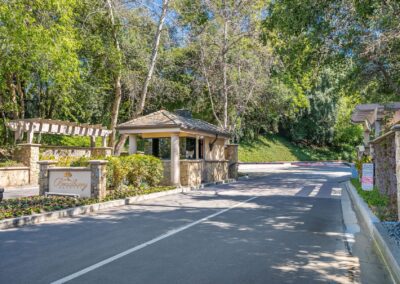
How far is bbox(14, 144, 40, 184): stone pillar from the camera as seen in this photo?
19.1m

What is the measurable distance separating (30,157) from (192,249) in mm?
15445

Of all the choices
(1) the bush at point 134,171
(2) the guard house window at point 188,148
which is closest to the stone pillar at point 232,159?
(2) the guard house window at point 188,148

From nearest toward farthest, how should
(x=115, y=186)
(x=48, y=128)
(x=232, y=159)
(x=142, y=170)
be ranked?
(x=115, y=186), (x=142, y=170), (x=48, y=128), (x=232, y=159)

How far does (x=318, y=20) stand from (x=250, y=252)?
319 inches

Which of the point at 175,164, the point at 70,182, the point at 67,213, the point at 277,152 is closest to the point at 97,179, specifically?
the point at 70,182

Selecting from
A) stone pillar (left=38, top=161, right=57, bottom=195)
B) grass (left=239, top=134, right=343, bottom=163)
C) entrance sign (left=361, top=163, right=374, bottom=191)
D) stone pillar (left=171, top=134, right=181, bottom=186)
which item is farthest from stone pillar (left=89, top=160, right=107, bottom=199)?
grass (left=239, top=134, right=343, bottom=163)

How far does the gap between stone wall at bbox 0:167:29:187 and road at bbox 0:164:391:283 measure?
976 centimetres

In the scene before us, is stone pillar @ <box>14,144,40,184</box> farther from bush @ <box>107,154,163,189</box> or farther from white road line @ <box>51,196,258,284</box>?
white road line @ <box>51,196,258,284</box>

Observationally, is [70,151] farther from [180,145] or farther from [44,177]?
[44,177]

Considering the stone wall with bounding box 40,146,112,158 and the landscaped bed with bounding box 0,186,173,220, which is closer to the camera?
the landscaped bed with bounding box 0,186,173,220

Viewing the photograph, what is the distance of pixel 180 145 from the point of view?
20172 mm

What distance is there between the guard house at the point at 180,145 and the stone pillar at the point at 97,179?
5.48 metres

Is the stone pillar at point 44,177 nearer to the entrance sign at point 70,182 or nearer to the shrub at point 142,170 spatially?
the entrance sign at point 70,182

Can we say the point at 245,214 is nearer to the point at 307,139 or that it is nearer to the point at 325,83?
the point at 325,83
